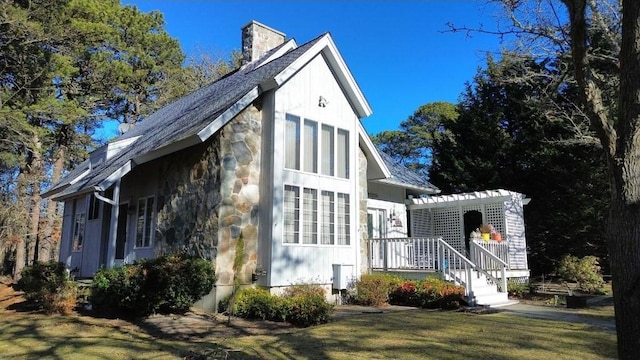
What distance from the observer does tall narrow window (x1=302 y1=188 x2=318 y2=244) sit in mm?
11891

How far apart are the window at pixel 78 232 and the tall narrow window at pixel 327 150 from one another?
994 cm

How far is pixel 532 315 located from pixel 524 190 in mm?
14205

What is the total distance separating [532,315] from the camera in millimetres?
10438

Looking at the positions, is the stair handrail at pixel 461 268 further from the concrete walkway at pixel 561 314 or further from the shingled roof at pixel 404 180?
the shingled roof at pixel 404 180

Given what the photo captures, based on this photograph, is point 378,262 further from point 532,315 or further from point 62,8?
point 62,8

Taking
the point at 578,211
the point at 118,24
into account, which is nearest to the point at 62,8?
the point at 118,24

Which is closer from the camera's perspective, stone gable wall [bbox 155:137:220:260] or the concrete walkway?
the concrete walkway

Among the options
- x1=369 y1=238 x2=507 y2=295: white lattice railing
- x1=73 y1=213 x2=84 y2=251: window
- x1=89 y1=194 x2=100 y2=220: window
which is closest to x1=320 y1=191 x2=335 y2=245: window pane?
x1=369 y1=238 x2=507 y2=295: white lattice railing

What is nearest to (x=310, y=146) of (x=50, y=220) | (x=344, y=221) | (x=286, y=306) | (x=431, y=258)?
(x=344, y=221)

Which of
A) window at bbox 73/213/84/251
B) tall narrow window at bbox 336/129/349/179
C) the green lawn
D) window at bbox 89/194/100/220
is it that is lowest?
the green lawn

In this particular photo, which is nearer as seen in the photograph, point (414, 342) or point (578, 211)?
point (414, 342)

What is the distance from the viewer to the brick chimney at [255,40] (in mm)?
18188

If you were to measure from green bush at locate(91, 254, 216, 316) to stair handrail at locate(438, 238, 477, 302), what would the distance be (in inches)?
253

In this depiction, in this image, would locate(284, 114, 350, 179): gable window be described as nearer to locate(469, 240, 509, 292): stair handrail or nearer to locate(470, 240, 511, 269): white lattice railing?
locate(469, 240, 509, 292): stair handrail
